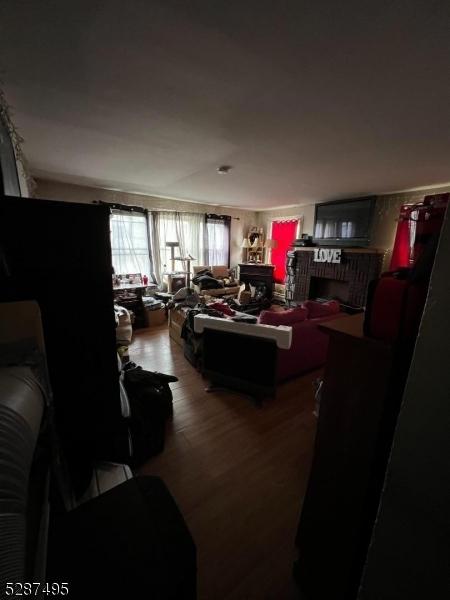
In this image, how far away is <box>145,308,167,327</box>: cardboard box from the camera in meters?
4.10

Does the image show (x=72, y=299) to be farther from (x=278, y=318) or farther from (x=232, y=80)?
(x=278, y=318)

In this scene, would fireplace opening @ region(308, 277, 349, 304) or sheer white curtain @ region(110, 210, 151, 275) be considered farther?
fireplace opening @ region(308, 277, 349, 304)

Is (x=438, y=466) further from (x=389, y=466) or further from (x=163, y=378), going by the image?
(x=163, y=378)

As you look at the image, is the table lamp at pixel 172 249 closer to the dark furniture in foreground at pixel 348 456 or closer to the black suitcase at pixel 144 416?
the black suitcase at pixel 144 416

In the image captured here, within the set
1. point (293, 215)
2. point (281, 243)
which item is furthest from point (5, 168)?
point (281, 243)

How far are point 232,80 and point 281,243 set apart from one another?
504 cm

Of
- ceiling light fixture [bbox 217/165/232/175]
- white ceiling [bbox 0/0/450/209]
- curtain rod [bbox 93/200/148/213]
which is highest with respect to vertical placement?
ceiling light fixture [bbox 217/165/232/175]

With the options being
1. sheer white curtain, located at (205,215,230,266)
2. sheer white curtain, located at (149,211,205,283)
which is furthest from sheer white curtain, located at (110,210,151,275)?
sheer white curtain, located at (205,215,230,266)

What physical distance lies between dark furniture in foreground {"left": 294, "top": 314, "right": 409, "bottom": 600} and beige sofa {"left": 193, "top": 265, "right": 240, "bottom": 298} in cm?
407

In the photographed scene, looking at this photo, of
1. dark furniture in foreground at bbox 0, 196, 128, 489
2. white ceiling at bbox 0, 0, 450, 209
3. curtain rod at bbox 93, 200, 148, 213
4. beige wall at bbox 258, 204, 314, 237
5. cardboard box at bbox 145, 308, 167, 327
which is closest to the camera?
dark furniture in foreground at bbox 0, 196, 128, 489

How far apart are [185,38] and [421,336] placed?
153cm

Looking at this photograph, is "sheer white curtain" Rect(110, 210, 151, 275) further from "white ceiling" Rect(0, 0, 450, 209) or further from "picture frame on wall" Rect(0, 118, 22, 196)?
"picture frame on wall" Rect(0, 118, 22, 196)

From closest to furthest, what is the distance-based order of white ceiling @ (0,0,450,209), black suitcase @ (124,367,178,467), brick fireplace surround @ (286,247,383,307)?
1. white ceiling @ (0,0,450,209)
2. black suitcase @ (124,367,178,467)
3. brick fireplace surround @ (286,247,383,307)

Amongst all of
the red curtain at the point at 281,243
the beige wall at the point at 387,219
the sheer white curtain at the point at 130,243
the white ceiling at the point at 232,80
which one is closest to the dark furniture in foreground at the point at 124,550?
the white ceiling at the point at 232,80
